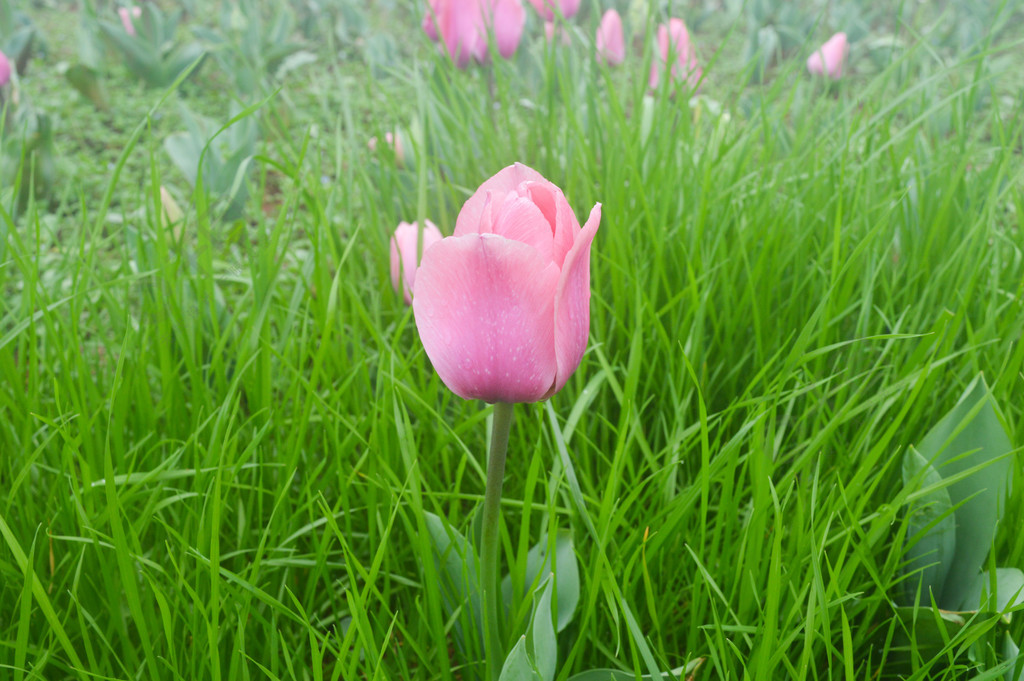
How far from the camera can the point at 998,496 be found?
617 millimetres

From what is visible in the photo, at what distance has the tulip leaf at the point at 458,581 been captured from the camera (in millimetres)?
571

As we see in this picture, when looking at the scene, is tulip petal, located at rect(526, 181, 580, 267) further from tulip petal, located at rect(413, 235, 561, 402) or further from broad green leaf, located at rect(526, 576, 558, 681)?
broad green leaf, located at rect(526, 576, 558, 681)

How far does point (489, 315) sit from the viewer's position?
0.44 m

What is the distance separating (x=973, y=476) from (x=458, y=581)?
406 mm

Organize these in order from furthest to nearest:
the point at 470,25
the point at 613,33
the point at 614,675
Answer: the point at 613,33, the point at 470,25, the point at 614,675

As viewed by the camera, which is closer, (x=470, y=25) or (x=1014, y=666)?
(x=1014, y=666)

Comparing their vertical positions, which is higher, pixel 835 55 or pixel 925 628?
pixel 835 55

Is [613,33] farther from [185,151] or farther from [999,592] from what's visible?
[999,592]

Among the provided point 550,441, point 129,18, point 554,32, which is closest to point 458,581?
point 550,441

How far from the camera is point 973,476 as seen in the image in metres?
0.64

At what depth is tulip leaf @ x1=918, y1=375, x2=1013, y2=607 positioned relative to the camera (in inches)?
24.7

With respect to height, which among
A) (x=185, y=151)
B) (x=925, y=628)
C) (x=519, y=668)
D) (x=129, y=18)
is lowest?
(x=925, y=628)

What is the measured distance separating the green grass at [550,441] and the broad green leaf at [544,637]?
4 centimetres

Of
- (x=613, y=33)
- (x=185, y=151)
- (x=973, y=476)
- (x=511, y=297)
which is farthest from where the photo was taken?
(x=613, y=33)
